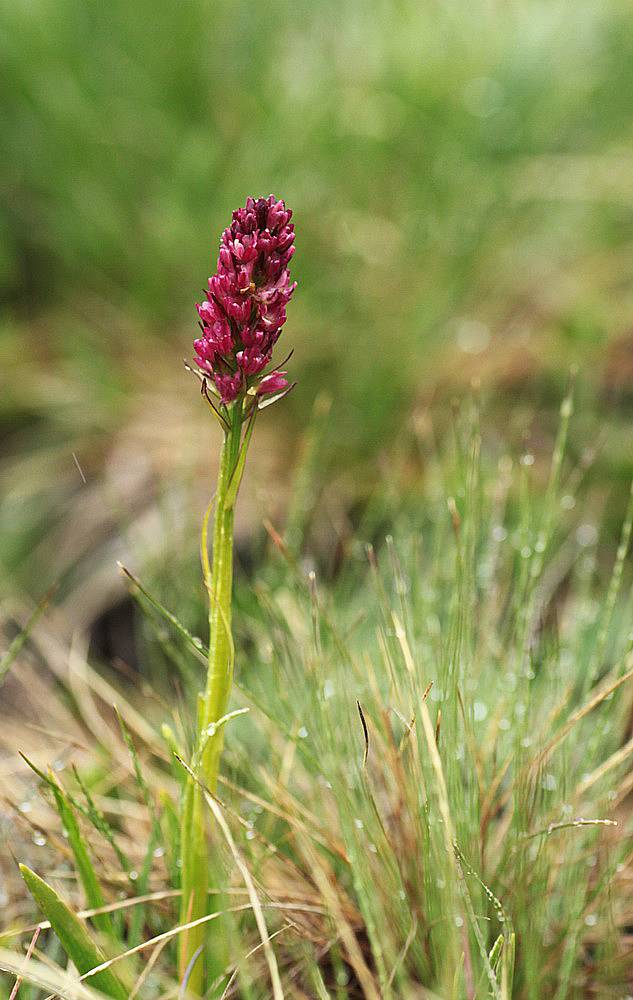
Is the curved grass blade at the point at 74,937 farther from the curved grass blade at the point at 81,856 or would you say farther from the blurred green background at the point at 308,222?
the blurred green background at the point at 308,222

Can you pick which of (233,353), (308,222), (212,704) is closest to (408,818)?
(212,704)

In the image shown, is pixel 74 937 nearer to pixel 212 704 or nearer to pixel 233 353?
pixel 212 704

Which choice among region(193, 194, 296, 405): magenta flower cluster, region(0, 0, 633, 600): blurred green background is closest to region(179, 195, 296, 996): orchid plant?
region(193, 194, 296, 405): magenta flower cluster

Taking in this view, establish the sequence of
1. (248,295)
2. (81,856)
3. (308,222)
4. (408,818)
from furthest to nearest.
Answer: (308,222) < (408,818) < (81,856) < (248,295)

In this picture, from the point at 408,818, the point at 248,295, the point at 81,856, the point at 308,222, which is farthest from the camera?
the point at 308,222

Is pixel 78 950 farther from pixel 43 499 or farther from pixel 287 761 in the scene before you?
pixel 43 499

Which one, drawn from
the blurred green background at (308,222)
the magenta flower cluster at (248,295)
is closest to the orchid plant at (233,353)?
the magenta flower cluster at (248,295)

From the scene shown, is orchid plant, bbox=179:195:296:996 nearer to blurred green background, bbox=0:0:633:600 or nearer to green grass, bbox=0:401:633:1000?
green grass, bbox=0:401:633:1000
